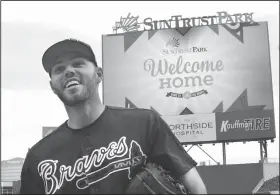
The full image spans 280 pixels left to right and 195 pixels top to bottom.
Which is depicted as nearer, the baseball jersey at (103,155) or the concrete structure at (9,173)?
the baseball jersey at (103,155)

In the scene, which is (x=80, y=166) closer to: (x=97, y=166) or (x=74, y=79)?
(x=97, y=166)

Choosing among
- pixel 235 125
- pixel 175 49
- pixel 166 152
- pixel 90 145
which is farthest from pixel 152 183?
pixel 175 49

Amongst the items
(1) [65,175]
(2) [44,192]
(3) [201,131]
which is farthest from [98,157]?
(3) [201,131]

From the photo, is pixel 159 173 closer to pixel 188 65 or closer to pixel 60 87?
pixel 60 87

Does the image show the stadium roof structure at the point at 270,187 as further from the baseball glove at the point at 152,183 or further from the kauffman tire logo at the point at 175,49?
the baseball glove at the point at 152,183

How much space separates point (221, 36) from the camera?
2917cm

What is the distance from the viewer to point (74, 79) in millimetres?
2666

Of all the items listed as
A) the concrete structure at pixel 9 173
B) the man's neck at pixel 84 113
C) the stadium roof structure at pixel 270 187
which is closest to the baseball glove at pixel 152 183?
the man's neck at pixel 84 113

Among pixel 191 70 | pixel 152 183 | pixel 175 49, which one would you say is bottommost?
pixel 152 183

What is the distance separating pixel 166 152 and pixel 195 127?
84.3 feet

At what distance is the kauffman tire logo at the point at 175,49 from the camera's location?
1152 inches

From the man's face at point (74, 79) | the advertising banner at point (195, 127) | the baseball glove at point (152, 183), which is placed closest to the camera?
the baseball glove at point (152, 183)

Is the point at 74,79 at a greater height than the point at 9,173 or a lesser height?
greater

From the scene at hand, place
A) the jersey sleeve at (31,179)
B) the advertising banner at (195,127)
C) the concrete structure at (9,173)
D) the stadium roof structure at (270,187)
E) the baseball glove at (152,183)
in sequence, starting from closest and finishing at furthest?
1. the baseball glove at (152,183)
2. the jersey sleeve at (31,179)
3. the stadium roof structure at (270,187)
4. the advertising banner at (195,127)
5. the concrete structure at (9,173)
